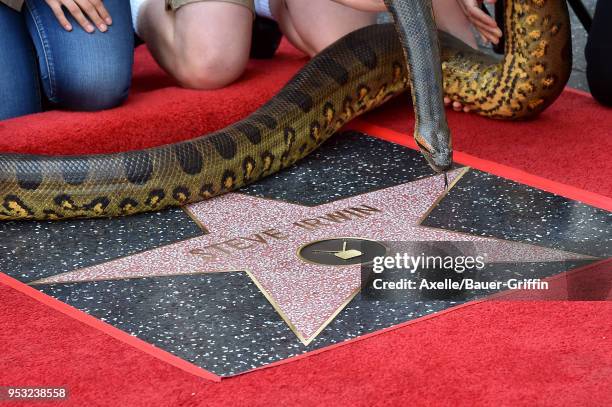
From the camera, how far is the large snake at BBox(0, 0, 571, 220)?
153cm

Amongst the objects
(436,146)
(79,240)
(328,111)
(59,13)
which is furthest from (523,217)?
(59,13)

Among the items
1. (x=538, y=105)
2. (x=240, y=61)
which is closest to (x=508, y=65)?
(x=538, y=105)

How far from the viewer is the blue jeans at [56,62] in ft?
7.13

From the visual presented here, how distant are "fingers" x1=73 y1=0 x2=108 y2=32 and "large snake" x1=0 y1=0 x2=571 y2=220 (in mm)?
454

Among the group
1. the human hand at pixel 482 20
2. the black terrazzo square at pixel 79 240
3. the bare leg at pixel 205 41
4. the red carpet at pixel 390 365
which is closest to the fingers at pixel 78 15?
the bare leg at pixel 205 41

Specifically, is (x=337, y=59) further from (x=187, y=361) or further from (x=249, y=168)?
(x=187, y=361)

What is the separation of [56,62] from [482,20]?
3.58 ft

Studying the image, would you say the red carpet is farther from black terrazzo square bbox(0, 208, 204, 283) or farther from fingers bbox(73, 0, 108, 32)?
fingers bbox(73, 0, 108, 32)

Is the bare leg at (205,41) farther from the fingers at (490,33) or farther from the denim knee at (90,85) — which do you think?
the fingers at (490,33)

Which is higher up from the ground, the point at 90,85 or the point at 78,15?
the point at 78,15

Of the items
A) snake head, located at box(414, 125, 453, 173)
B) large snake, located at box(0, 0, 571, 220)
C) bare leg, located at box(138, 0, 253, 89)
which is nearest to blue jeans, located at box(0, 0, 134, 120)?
bare leg, located at box(138, 0, 253, 89)

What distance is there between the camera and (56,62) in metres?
2.19

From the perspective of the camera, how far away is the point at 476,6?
232cm

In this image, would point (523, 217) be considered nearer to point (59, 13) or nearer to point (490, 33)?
point (490, 33)
